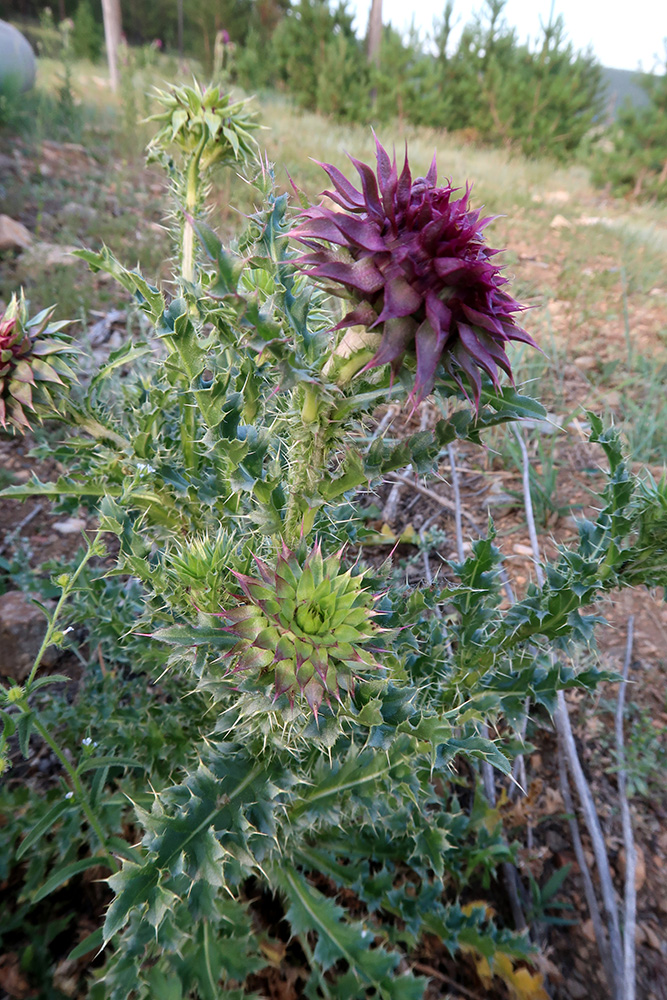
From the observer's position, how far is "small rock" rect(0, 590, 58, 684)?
2.54 metres

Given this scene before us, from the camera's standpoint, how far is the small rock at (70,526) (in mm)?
3262

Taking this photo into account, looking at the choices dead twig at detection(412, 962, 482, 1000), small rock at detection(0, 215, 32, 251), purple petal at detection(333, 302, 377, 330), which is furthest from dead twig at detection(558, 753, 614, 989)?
small rock at detection(0, 215, 32, 251)

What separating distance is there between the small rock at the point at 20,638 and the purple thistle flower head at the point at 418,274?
2143mm

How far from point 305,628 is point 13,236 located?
210 inches

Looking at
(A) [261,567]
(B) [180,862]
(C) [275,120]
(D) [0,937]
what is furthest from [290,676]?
(C) [275,120]

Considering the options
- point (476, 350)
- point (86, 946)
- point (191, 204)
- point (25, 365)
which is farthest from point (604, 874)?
point (191, 204)

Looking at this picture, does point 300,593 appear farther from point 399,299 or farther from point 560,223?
point 560,223

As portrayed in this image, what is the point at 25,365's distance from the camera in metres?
1.71

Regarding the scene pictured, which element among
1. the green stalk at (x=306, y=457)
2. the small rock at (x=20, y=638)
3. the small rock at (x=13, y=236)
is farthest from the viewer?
the small rock at (x=13, y=236)

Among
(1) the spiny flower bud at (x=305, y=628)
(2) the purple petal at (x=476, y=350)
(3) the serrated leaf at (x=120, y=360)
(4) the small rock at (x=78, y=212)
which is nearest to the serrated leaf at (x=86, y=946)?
(1) the spiny flower bud at (x=305, y=628)

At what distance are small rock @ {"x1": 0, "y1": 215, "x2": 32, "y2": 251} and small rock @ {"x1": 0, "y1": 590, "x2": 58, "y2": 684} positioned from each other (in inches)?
146

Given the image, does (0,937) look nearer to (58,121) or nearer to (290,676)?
(290,676)

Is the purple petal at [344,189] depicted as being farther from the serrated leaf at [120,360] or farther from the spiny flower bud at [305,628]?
the serrated leaf at [120,360]

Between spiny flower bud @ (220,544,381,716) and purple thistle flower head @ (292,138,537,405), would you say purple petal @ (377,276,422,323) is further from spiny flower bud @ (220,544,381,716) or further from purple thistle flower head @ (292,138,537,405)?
spiny flower bud @ (220,544,381,716)
